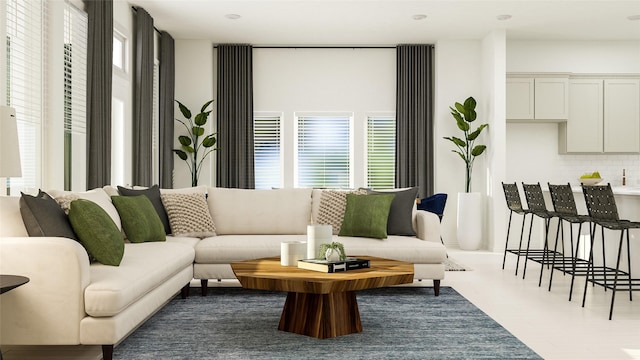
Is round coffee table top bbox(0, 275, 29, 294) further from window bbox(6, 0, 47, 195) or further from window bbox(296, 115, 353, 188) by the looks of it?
window bbox(296, 115, 353, 188)

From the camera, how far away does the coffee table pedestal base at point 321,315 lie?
11.5ft

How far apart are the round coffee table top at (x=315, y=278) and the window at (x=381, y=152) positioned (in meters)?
5.41

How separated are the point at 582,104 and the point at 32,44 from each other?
23.8 ft

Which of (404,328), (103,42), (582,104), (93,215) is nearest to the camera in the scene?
(93,215)

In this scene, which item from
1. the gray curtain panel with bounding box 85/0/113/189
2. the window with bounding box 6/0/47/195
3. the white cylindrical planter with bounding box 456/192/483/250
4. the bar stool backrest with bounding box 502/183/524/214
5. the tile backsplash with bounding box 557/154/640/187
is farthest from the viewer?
the tile backsplash with bounding box 557/154/640/187

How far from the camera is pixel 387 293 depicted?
494 centimetres

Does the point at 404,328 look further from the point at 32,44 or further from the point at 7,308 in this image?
the point at 32,44

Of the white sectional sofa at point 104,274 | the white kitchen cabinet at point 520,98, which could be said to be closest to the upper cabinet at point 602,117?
the white kitchen cabinet at point 520,98

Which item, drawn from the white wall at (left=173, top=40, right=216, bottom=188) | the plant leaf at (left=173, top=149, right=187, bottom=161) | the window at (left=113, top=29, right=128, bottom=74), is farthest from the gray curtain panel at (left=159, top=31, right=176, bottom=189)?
the window at (left=113, top=29, right=128, bottom=74)

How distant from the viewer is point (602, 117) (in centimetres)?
859

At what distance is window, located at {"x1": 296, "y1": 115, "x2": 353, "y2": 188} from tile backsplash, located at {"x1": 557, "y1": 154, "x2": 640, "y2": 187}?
322 centimetres

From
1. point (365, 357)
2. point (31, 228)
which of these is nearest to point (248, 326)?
point (365, 357)

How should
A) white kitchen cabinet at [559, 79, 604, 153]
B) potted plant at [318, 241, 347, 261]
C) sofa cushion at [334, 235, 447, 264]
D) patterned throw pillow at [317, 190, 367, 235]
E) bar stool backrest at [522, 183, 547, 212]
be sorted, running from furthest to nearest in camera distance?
1. white kitchen cabinet at [559, 79, 604, 153]
2. bar stool backrest at [522, 183, 547, 212]
3. patterned throw pillow at [317, 190, 367, 235]
4. sofa cushion at [334, 235, 447, 264]
5. potted plant at [318, 241, 347, 261]

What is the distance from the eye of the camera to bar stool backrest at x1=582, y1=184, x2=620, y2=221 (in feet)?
13.9
